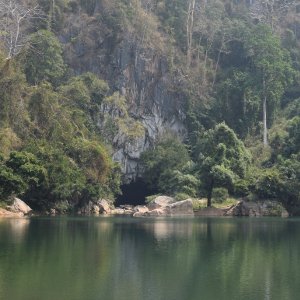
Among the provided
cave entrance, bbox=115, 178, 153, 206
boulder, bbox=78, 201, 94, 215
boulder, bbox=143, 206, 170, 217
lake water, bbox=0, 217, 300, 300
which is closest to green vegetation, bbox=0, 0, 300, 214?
boulder, bbox=78, 201, 94, 215

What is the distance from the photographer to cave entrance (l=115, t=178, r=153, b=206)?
60325mm

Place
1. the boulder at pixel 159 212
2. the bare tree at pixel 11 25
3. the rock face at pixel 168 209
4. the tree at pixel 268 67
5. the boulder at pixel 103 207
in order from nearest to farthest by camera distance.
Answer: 1. the boulder at pixel 159 212
2. the rock face at pixel 168 209
3. the boulder at pixel 103 207
4. the bare tree at pixel 11 25
5. the tree at pixel 268 67

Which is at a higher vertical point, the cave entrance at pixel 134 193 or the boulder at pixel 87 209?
the cave entrance at pixel 134 193

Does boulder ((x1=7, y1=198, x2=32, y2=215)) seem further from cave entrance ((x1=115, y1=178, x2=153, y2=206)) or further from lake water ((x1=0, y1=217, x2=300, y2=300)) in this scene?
cave entrance ((x1=115, y1=178, x2=153, y2=206))

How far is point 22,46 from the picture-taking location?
54500 mm

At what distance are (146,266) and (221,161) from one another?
33885mm

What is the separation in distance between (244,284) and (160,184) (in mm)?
40716

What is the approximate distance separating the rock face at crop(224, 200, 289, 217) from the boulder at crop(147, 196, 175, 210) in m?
5.03

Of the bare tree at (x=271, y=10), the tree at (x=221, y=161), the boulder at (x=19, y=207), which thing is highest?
the bare tree at (x=271, y=10)

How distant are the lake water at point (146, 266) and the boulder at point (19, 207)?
42.8ft

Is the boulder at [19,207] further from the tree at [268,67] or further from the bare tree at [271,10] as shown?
the bare tree at [271,10]

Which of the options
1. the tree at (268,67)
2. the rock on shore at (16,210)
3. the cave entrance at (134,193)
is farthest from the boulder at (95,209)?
the tree at (268,67)

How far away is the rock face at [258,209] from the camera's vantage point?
4628cm

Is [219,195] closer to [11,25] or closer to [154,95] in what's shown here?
[154,95]
